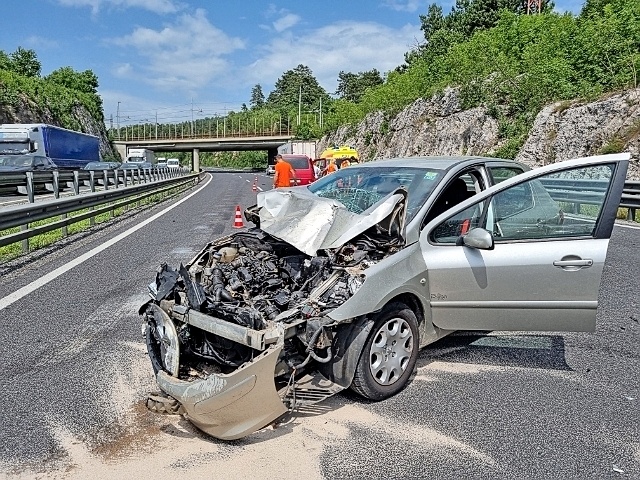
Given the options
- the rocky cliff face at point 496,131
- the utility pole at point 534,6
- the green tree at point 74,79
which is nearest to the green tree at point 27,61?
the green tree at point 74,79

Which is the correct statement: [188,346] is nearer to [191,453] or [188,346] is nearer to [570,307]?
[191,453]

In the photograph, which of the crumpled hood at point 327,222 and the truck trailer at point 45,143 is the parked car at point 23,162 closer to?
the truck trailer at point 45,143

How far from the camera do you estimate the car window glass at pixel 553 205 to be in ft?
13.4

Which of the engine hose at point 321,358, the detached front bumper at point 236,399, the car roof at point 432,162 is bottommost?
the detached front bumper at point 236,399

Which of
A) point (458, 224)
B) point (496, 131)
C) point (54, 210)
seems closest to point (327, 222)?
point (458, 224)

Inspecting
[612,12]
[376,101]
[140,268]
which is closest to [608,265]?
[140,268]

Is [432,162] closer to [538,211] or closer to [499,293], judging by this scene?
[538,211]

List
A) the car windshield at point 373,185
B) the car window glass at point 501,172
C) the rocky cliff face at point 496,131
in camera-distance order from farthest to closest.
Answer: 1. the rocky cliff face at point 496,131
2. the car window glass at point 501,172
3. the car windshield at point 373,185

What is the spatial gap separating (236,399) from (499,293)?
2.05 metres

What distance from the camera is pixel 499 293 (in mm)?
4082

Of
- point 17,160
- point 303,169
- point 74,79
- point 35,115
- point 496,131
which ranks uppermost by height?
point 74,79

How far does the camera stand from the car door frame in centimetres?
401

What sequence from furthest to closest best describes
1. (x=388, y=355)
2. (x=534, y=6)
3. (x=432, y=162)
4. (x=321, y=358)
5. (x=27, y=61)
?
(x=27, y=61) → (x=534, y=6) → (x=432, y=162) → (x=388, y=355) → (x=321, y=358)

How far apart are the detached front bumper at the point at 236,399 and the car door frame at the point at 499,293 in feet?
4.76
